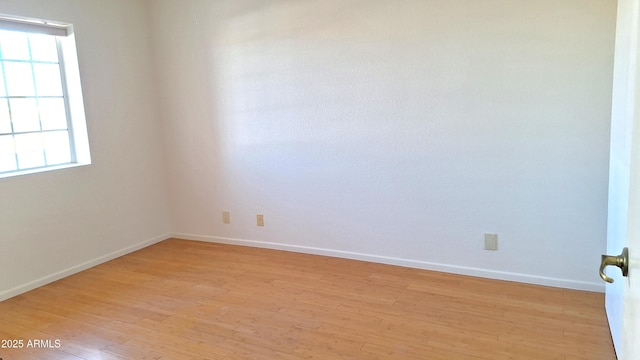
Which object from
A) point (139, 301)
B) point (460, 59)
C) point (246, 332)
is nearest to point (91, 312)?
point (139, 301)

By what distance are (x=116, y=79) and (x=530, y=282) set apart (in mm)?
3894

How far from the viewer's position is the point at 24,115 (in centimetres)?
343

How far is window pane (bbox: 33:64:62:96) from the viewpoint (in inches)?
139

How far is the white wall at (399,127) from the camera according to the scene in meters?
2.82

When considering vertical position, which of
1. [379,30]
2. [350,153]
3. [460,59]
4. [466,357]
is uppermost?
[379,30]

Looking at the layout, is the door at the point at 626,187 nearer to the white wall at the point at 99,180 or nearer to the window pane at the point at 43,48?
the white wall at the point at 99,180

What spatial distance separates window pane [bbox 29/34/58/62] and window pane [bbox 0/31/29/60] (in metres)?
0.06

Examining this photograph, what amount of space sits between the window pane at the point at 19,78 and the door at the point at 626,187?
12.9 ft

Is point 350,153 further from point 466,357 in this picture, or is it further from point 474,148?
point 466,357

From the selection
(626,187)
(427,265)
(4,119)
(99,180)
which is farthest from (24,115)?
(626,187)

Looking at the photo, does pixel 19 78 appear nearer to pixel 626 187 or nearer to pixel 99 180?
pixel 99 180

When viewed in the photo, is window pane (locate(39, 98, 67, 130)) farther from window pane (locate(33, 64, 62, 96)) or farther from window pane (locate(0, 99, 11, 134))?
window pane (locate(0, 99, 11, 134))

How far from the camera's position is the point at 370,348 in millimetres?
2338

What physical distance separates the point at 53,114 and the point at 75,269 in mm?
1339
